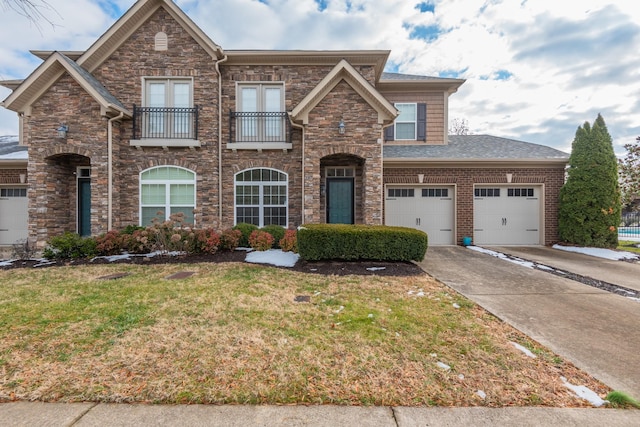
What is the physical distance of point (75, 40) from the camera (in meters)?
10.6

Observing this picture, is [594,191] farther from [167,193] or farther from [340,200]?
[167,193]

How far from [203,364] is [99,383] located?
845 mm

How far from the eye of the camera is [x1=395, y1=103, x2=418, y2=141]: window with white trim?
12.4m

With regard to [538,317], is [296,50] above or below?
above

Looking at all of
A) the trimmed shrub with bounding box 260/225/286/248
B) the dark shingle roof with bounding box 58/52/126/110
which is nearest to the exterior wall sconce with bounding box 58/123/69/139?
the dark shingle roof with bounding box 58/52/126/110

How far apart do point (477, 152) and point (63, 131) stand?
1467 centimetres

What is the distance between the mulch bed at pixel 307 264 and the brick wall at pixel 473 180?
483cm

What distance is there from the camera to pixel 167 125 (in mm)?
10039

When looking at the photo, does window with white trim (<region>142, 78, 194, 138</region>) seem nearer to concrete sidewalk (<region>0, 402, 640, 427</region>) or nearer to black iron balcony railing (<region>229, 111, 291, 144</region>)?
black iron balcony railing (<region>229, 111, 291, 144</region>)

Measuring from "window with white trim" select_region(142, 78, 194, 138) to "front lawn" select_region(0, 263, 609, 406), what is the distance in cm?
650

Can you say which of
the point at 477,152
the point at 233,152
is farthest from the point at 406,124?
the point at 233,152

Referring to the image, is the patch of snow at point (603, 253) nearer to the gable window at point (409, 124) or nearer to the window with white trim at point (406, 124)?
the gable window at point (409, 124)

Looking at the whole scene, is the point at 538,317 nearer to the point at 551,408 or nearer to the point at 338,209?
the point at 551,408

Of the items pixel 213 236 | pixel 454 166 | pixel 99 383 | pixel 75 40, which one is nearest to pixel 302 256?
pixel 213 236
